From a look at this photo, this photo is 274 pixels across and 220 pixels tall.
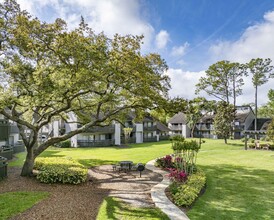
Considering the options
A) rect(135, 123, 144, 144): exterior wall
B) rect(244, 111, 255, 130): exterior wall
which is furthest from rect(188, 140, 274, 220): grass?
rect(244, 111, 255, 130): exterior wall

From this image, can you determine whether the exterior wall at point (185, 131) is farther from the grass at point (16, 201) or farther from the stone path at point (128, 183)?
the grass at point (16, 201)

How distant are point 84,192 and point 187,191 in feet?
18.9

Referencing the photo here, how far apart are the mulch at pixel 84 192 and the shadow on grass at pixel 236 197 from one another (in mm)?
2832

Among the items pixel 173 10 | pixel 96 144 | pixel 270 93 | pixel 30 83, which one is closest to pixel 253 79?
pixel 270 93

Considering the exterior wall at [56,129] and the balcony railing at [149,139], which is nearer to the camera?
the exterior wall at [56,129]

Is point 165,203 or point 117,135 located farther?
point 117,135

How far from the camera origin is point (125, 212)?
963 cm

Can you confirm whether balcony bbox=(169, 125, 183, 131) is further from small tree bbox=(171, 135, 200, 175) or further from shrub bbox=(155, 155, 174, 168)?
small tree bbox=(171, 135, 200, 175)

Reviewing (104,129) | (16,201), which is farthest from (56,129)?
(16,201)

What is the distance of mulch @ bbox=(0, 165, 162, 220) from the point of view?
9320 millimetres

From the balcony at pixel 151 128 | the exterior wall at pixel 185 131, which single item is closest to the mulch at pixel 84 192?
the balcony at pixel 151 128

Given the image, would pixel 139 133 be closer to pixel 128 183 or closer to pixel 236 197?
pixel 128 183

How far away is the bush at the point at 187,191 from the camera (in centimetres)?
1084

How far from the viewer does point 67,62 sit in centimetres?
1328
